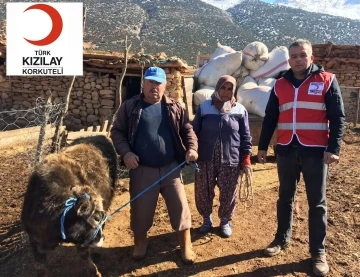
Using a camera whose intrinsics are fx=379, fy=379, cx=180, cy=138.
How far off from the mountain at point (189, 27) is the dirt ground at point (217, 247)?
27.5 meters

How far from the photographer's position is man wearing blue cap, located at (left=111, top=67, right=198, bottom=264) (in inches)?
134

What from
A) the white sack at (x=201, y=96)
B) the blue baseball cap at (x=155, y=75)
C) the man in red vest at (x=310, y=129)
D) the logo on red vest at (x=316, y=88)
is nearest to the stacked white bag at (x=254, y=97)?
the white sack at (x=201, y=96)

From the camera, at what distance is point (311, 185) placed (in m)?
3.32

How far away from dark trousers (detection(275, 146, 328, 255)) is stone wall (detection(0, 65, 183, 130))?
7.92m

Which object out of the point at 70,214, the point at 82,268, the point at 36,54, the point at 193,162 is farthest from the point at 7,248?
the point at 36,54

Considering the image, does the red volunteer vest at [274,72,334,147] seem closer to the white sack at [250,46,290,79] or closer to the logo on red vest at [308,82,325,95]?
the logo on red vest at [308,82,325,95]

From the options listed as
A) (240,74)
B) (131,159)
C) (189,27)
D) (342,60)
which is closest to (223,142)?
(131,159)

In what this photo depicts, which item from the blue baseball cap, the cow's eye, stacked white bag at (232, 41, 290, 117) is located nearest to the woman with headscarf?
the blue baseball cap

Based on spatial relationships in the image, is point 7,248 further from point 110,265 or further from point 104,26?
point 104,26

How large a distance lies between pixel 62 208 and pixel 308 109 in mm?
2219

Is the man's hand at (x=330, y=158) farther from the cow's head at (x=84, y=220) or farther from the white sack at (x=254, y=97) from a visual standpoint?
the white sack at (x=254, y=97)

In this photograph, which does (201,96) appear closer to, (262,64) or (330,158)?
(262,64)

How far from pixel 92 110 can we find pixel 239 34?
47.5 metres

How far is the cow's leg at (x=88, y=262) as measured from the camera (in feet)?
10.8
